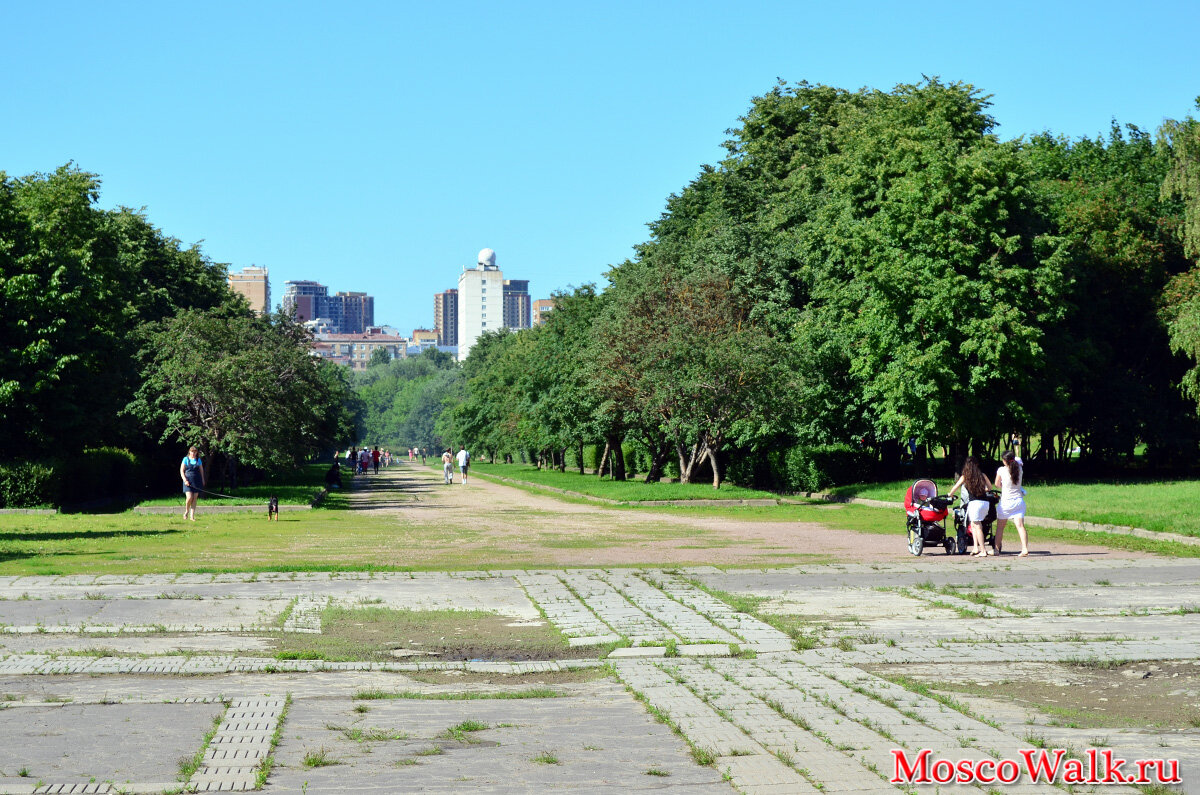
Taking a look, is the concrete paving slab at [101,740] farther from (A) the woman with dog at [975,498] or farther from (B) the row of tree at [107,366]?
(B) the row of tree at [107,366]

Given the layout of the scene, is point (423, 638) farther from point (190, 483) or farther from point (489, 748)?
point (190, 483)

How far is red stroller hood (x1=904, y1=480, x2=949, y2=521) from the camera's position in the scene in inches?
728

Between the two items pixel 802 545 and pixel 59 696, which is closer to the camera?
pixel 59 696

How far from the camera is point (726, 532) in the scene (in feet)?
81.0

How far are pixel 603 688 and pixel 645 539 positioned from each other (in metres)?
14.3

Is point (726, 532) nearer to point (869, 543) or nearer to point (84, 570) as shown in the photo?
point (869, 543)

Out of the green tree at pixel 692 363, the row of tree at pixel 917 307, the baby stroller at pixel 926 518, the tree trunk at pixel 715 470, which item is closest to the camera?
the baby stroller at pixel 926 518

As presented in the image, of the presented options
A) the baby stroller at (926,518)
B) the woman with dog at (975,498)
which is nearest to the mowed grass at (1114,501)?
the woman with dog at (975,498)

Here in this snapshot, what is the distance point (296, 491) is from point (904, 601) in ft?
94.1

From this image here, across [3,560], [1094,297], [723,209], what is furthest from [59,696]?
[723,209]

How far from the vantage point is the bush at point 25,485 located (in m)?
29.3

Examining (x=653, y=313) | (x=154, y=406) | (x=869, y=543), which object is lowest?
(x=869, y=543)

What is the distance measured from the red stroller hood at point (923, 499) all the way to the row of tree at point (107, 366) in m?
23.3

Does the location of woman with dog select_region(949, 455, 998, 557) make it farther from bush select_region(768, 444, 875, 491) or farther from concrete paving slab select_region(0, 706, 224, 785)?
bush select_region(768, 444, 875, 491)
